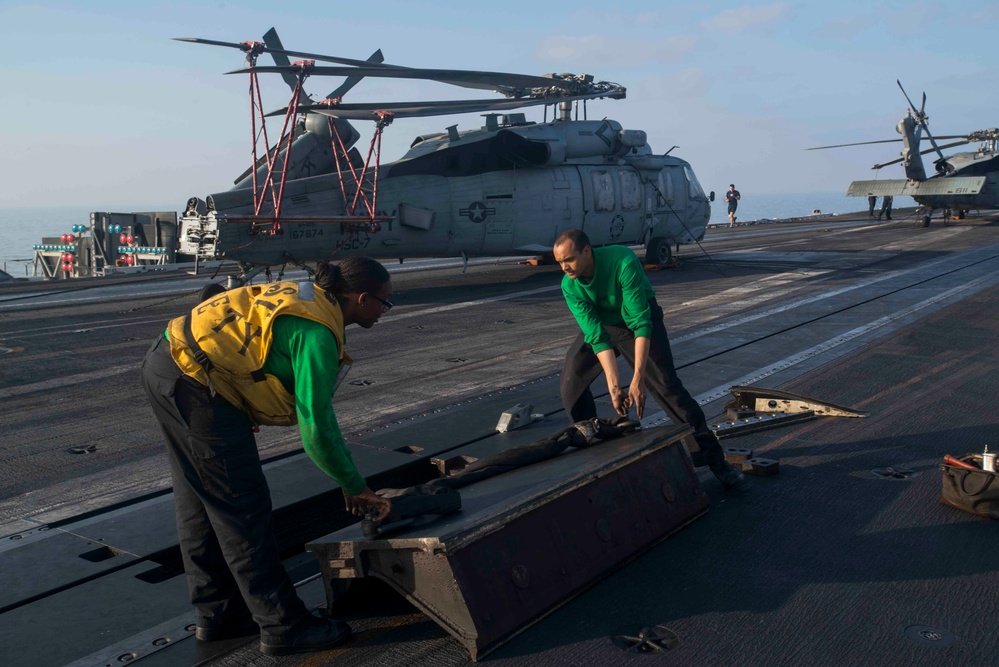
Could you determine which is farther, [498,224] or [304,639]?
[498,224]

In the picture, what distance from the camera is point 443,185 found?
17.5 meters

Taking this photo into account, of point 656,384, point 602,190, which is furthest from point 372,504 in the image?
point 602,190

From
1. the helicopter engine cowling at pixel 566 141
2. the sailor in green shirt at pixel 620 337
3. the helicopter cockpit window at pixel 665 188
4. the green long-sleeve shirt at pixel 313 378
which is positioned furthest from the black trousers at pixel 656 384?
the helicopter cockpit window at pixel 665 188

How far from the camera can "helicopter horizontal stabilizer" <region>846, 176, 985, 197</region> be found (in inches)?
1318

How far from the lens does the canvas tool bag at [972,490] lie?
487 centimetres

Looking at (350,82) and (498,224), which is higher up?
(350,82)

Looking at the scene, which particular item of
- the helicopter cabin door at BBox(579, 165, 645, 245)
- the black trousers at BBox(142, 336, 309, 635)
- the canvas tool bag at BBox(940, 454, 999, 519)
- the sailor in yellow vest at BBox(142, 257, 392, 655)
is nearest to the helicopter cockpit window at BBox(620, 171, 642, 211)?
the helicopter cabin door at BBox(579, 165, 645, 245)

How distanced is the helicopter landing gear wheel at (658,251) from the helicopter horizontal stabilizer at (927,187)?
717 inches

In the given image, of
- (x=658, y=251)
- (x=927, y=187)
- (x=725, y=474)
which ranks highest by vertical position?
(x=927, y=187)

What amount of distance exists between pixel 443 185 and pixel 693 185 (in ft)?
28.1

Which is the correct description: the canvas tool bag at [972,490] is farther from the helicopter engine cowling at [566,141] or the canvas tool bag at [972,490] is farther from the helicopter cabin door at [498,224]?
the helicopter engine cowling at [566,141]

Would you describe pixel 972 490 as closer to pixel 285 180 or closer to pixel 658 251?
pixel 285 180

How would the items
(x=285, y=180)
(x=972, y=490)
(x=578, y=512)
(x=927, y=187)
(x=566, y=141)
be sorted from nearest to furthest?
(x=578, y=512)
(x=972, y=490)
(x=285, y=180)
(x=566, y=141)
(x=927, y=187)

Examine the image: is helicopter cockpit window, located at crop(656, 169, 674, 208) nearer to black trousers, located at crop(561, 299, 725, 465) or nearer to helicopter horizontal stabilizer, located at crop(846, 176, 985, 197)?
black trousers, located at crop(561, 299, 725, 465)
